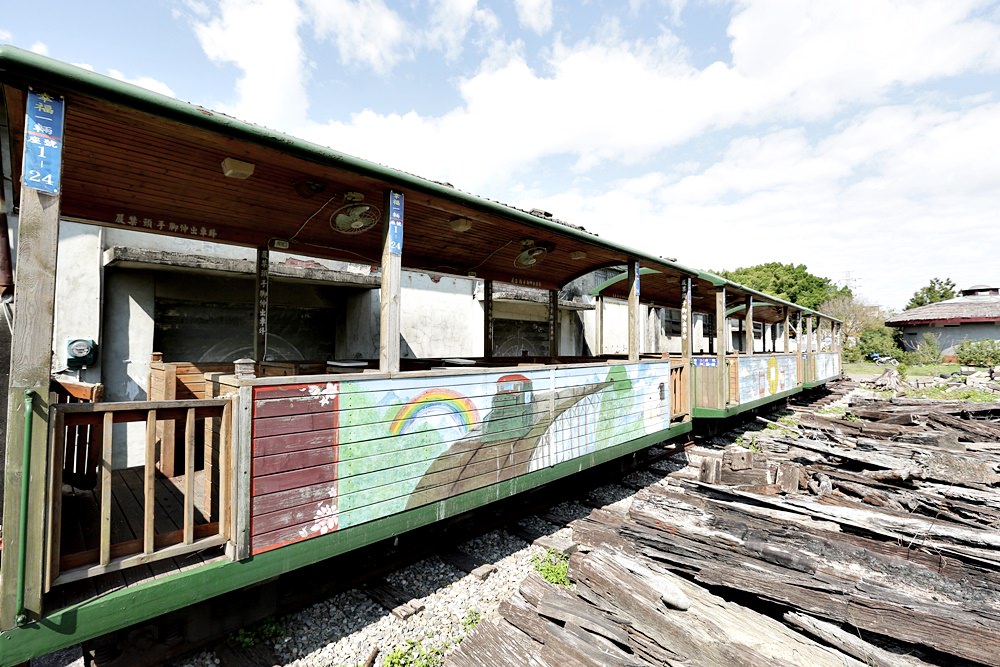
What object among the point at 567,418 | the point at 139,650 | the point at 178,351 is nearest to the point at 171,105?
the point at 139,650

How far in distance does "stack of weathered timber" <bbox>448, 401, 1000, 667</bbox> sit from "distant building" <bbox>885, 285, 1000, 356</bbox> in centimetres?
3800

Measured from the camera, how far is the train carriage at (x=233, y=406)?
2350 mm

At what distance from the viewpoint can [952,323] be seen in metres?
35.6

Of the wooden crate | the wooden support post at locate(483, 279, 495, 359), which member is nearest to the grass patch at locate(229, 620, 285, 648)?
the wooden crate

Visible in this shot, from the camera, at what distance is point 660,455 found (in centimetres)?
898

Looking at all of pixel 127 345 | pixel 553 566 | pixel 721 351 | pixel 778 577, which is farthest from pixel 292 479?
pixel 721 351

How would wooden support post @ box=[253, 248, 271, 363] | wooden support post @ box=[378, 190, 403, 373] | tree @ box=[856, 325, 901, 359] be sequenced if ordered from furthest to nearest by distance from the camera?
tree @ box=[856, 325, 901, 359] < wooden support post @ box=[253, 248, 271, 363] < wooden support post @ box=[378, 190, 403, 373]

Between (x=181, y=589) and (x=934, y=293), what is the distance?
74149 mm

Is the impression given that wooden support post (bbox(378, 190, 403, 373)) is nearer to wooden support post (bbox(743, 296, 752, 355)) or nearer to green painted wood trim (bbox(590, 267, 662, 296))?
green painted wood trim (bbox(590, 267, 662, 296))

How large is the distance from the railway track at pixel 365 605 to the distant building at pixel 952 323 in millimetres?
42366

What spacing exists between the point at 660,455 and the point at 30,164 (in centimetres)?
918

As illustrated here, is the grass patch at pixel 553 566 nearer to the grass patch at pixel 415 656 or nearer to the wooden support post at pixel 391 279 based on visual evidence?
the grass patch at pixel 415 656

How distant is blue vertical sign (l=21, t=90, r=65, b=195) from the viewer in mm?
2332

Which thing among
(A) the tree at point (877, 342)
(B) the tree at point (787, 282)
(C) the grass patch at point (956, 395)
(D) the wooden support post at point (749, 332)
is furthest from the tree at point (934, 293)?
(D) the wooden support post at point (749, 332)
